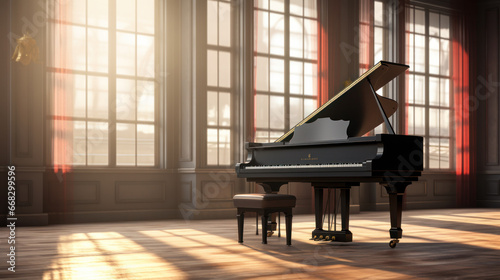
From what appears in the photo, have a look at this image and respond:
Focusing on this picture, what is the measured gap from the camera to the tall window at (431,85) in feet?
33.3

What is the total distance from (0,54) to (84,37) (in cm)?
108

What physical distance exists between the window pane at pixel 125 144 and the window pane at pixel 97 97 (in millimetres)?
284

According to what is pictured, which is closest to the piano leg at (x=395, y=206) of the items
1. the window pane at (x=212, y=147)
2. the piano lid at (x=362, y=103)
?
the piano lid at (x=362, y=103)

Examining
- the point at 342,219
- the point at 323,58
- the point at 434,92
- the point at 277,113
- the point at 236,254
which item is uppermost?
the point at 323,58

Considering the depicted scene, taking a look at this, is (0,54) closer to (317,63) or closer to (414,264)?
(317,63)

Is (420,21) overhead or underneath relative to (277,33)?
overhead

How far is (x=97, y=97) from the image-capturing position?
284 inches

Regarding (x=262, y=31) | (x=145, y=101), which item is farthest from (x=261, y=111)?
(x=145, y=101)

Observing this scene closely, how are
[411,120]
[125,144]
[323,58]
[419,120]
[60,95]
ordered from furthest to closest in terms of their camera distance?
[419,120]
[411,120]
[323,58]
[125,144]
[60,95]

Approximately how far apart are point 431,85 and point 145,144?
18.9 ft

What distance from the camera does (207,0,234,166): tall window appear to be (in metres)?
7.77

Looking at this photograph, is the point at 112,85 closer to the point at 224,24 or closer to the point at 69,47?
the point at 69,47

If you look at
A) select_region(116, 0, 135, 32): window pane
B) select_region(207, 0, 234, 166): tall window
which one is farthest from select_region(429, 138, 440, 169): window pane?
select_region(116, 0, 135, 32): window pane

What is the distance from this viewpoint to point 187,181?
25.0 feet
